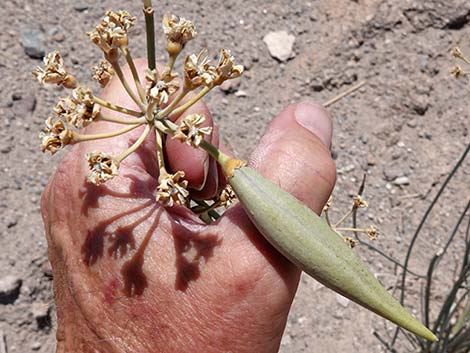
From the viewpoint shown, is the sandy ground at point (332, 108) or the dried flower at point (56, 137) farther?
the sandy ground at point (332, 108)

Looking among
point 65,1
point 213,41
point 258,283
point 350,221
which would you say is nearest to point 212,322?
point 258,283

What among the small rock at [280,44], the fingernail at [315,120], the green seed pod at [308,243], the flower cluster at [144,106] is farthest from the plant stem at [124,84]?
the small rock at [280,44]

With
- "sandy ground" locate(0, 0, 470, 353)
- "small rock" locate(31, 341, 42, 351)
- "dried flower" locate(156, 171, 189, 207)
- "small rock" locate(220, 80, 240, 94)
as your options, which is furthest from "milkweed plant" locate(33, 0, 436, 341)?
→ "small rock" locate(220, 80, 240, 94)

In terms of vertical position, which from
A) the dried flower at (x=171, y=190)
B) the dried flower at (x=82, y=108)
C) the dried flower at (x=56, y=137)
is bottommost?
the dried flower at (x=171, y=190)

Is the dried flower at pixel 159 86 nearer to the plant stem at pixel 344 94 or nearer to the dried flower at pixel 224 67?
the dried flower at pixel 224 67

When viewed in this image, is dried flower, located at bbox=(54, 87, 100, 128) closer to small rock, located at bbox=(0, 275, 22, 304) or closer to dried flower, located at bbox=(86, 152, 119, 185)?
dried flower, located at bbox=(86, 152, 119, 185)

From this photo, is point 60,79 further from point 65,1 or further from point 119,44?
point 65,1
